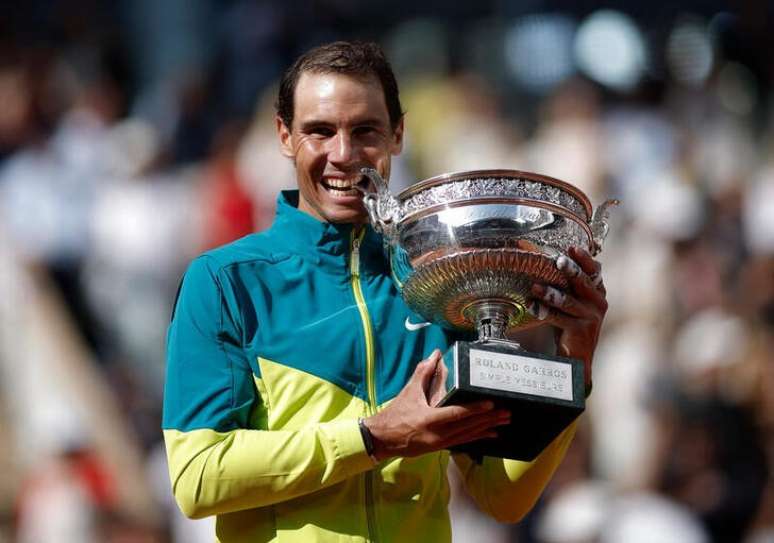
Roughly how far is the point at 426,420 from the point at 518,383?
A: 0.52 ft

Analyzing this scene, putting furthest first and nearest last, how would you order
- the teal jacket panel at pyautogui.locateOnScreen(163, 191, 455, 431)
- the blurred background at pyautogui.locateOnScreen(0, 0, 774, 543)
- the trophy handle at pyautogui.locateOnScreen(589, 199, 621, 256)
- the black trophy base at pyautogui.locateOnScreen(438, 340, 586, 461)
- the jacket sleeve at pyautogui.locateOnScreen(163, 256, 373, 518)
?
the blurred background at pyautogui.locateOnScreen(0, 0, 774, 543) → the trophy handle at pyautogui.locateOnScreen(589, 199, 621, 256) → the teal jacket panel at pyautogui.locateOnScreen(163, 191, 455, 431) → the jacket sleeve at pyautogui.locateOnScreen(163, 256, 373, 518) → the black trophy base at pyautogui.locateOnScreen(438, 340, 586, 461)

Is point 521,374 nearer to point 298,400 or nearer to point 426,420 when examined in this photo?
point 426,420

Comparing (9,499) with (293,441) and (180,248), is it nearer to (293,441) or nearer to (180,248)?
(180,248)

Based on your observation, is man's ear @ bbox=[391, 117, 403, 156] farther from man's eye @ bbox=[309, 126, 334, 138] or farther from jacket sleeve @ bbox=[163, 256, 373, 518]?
jacket sleeve @ bbox=[163, 256, 373, 518]

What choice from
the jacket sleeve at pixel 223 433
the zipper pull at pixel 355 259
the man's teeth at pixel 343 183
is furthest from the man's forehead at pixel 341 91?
the jacket sleeve at pixel 223 433

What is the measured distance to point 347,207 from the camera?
2.95 metres

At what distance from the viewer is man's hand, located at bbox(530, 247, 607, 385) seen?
2.76 m

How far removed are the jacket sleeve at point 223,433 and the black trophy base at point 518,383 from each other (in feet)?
0.75

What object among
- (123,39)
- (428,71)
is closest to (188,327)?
→ (428,71)

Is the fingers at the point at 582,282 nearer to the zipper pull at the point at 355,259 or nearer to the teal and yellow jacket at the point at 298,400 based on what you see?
the teal and yellow jacket at the point at 298,400

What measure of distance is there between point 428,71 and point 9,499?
310 centimetres

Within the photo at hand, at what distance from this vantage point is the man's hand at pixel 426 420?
256 cm

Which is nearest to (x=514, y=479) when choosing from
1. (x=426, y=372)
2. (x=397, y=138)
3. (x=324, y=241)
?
(x=426, y=372)

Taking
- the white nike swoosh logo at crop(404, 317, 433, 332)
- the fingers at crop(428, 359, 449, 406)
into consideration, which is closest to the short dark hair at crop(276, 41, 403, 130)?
the white nike swoosh logo at crop(404, 317, 433, 332)
